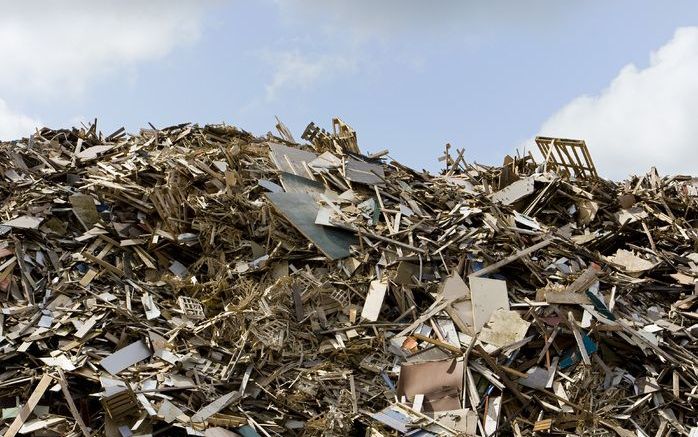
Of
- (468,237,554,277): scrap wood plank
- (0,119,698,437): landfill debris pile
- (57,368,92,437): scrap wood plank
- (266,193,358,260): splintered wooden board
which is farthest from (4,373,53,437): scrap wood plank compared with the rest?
(468,237,554,277): scrap wood plank

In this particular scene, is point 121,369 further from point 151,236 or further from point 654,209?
point 654,209

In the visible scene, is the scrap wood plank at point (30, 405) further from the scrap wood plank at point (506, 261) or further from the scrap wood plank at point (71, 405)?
the scrap wood plank at point (506, 261)

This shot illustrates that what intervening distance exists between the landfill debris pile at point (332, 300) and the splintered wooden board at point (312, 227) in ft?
0.11

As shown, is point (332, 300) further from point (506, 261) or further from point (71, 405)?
point (71, 405)

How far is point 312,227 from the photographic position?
10.3 m

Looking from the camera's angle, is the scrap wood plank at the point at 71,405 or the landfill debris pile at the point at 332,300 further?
the landfill debris pile at the point at 332,300

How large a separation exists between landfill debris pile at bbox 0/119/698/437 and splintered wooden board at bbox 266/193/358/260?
33 millimetres

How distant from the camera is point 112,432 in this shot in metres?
7.84

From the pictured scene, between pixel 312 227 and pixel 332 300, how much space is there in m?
1.31

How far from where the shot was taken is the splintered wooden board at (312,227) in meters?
10.0

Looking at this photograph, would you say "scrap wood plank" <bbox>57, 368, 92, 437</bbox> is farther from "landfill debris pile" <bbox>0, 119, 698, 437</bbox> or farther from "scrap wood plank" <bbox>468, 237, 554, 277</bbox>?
"scrap wood plank" <bbox>468, 237, 554, 277</bbox>

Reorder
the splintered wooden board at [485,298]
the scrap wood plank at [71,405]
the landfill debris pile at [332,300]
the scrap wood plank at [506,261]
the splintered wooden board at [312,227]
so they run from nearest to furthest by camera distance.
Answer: the scrap wood plank at [71,405] < the landfill debris pile at [332,300] < the splintered wooden board at [485,298] < the scrap wood plank at [506,261] < the splintered wooden board at [312,227]

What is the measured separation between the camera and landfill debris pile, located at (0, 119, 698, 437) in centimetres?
822

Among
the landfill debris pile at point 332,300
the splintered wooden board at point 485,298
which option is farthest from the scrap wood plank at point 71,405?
the splintered wooden board at point 485,298
